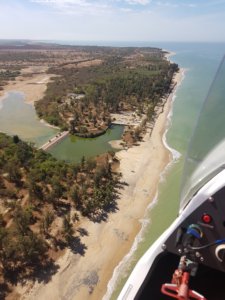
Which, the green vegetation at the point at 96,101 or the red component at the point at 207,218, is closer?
the red component at the point at 207,218

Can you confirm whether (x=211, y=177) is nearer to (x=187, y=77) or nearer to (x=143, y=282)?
(x=143, y=282)

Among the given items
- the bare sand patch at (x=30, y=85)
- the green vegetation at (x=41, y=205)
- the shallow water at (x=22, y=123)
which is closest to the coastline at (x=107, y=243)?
the green vegetation at (x=41, y=205)

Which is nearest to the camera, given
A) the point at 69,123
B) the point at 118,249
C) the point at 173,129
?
the point at 118,249

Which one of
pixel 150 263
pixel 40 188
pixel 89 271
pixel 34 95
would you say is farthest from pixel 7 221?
pixel 34 95

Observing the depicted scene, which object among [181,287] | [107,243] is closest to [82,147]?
[107,243]

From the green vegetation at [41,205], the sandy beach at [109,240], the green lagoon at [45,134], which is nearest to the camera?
the sandy beach at [109,240]

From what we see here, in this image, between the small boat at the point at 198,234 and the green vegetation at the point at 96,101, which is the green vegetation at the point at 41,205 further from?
the green vegetation at the point at 96,101

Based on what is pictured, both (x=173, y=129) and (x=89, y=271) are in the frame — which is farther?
(x=173, y=129)
